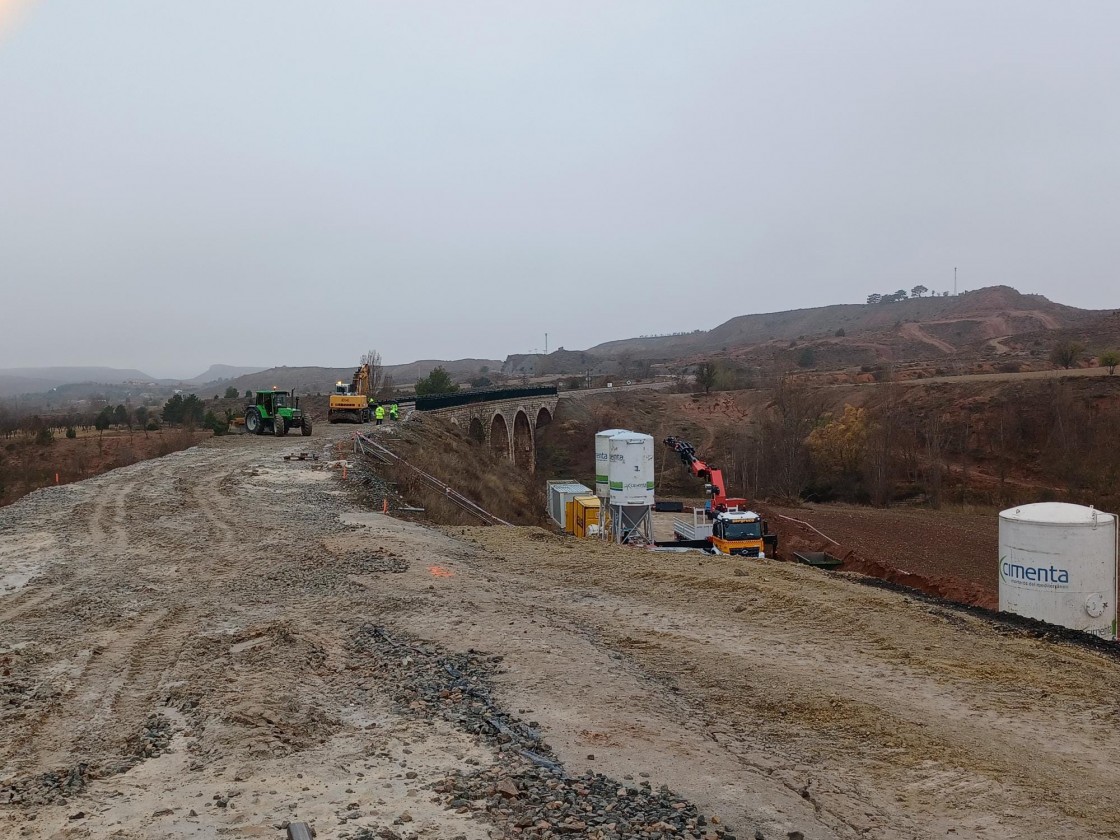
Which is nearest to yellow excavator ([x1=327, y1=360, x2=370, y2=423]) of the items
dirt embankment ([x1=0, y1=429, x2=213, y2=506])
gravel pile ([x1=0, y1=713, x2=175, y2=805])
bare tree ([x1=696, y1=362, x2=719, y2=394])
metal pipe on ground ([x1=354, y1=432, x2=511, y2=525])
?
dirt embankment ([x1=0, y1=429, x2=213, y2=506])

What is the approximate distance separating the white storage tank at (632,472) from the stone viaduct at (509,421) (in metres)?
22.2

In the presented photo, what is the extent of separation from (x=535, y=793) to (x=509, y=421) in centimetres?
5359

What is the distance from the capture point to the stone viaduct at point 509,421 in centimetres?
4990

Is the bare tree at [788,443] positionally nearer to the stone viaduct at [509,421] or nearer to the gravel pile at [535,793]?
the stone viaduct at [509,421]

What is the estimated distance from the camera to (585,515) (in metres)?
27.5

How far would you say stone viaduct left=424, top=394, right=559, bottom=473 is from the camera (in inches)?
1965

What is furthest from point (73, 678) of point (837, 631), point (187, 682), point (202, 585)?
point (837, 631)

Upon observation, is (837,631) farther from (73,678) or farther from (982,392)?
(982,392)

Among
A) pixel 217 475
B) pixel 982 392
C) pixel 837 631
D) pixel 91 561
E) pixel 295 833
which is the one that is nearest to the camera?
pixel 295 833

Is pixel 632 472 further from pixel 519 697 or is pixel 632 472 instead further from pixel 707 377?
pixel 707 377

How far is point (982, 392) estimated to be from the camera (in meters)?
56.7

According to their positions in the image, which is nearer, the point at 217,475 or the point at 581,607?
the point at 581,607

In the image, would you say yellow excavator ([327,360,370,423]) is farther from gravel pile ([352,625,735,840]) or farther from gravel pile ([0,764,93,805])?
gravel pile ([0,764,93,805])

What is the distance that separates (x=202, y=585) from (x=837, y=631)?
9029mm
